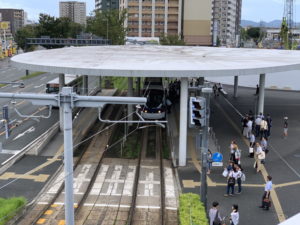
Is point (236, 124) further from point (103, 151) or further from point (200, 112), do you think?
point (200, 112)

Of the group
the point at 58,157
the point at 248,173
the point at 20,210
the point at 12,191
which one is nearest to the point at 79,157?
the point at 58,157

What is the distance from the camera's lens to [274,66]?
76.5 ft

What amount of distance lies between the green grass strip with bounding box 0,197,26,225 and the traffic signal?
728cm

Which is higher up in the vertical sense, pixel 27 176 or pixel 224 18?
pixel 224 18

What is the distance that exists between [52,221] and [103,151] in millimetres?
9126

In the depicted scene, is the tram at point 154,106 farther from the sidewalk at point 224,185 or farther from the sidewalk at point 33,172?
the sidewalk at point 33,172

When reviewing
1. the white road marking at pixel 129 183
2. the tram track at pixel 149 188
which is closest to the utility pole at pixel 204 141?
the tram track at pixel 149 188

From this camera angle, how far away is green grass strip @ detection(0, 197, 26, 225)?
14206 mm

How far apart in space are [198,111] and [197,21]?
387 feet

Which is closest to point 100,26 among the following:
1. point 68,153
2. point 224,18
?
point 68,153

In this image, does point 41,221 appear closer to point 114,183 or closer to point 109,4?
point 114,183

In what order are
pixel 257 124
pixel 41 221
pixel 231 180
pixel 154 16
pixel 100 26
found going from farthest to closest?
pixel 154 16 < pixel 100 26 < pixel 257 124 < pixel 231 180 < pixel 41 221

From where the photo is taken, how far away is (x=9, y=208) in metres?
14.6

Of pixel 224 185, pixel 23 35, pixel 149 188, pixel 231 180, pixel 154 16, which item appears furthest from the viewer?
pixel 154 16
